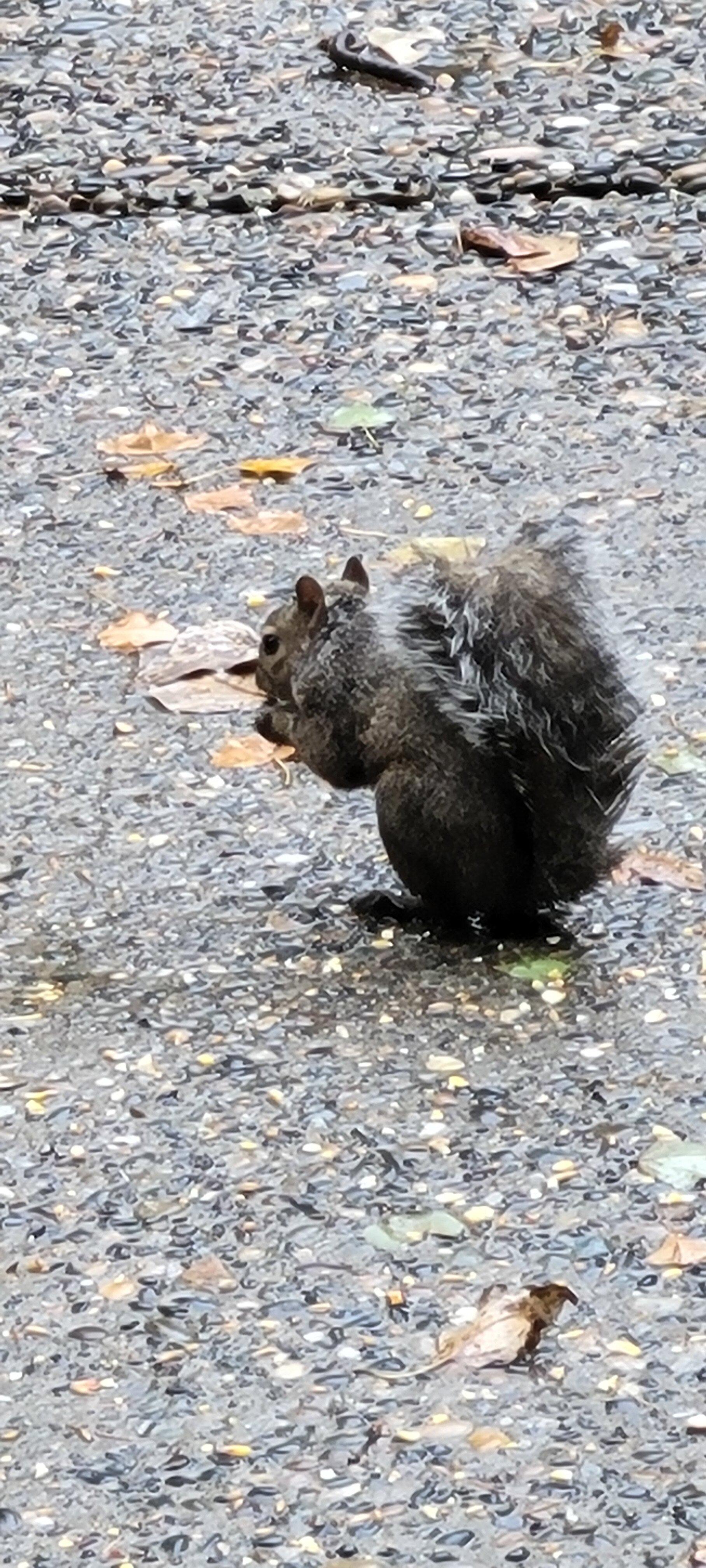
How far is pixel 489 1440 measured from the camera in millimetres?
3568

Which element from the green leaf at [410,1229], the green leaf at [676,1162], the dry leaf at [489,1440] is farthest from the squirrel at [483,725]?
the dry leaf at [489,1440]

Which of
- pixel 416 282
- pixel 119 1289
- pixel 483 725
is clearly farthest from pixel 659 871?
pixel 416 282

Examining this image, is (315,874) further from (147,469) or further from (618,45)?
(618,45)

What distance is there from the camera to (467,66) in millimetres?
7633

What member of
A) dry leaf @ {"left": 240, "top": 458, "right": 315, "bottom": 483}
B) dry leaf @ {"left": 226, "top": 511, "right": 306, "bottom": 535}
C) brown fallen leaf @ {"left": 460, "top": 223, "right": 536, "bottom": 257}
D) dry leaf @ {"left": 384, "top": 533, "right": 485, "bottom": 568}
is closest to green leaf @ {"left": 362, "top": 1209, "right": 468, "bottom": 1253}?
dry leaf @ {"left": 384, "top": 533, "right": 485, "bottom": 568}

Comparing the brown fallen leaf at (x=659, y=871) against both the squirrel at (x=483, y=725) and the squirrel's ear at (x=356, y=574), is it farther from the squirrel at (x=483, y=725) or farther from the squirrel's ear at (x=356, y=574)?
the squirrel's ear at (x=356, y=574)

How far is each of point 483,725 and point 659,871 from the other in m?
0.70

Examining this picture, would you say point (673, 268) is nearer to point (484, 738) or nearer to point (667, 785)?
point (667, 785)

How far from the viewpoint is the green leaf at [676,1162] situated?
4117 millimetres

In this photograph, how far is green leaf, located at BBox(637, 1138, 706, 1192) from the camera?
4.12m

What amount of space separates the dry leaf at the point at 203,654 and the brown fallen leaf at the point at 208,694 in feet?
0.05

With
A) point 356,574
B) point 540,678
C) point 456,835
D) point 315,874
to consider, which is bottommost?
point 315,874

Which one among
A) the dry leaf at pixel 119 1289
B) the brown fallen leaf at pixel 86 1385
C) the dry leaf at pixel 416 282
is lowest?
the dry leaf at pixel 416 282

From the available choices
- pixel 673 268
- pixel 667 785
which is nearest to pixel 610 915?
pixel 667 785
